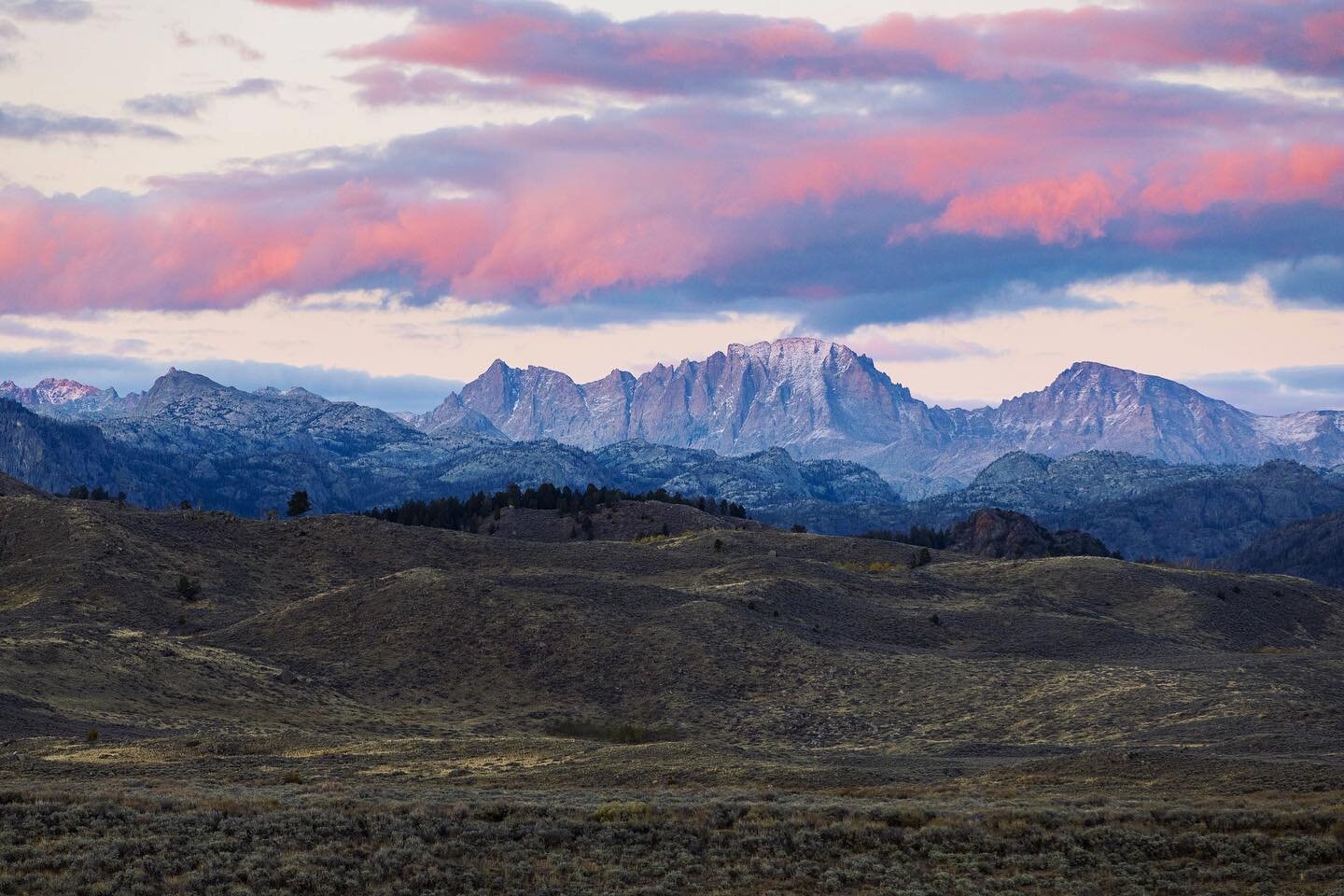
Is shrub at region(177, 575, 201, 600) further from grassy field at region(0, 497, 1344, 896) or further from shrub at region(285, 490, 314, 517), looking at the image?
shrub at region(285, 490, 314, 517)

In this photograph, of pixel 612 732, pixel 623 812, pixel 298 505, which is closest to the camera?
pixel 623 812

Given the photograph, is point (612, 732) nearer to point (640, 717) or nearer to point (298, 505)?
point (640, 717)

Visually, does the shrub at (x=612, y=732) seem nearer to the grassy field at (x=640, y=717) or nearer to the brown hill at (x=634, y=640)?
the grassy field at (x=640, y=717)

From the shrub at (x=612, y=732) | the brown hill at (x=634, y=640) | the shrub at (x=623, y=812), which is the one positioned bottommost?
the shrub at (x=612, y=732)

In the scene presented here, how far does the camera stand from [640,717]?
96.4 m

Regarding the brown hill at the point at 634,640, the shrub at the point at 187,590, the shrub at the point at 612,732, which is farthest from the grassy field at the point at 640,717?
the shrub at the point at 187,590

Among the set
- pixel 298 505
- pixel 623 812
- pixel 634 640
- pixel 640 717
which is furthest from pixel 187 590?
pixel 623 812

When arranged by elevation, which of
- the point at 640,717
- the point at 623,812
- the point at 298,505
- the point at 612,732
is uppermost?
the point at 298,505

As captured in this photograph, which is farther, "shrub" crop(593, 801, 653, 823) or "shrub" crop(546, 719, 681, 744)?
"shrub" crop(546, 719, 681, 744)

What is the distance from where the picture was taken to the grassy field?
123ft

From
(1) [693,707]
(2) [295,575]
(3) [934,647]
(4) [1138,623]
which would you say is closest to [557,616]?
(1) [693,707]

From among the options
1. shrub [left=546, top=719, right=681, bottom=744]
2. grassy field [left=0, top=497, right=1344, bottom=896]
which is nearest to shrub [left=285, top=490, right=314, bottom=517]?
grassy field [left=0, top=497, right=1344, bottom=896]

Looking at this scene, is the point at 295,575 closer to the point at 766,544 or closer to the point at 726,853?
the point at 766,544

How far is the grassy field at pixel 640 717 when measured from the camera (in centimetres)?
3747
